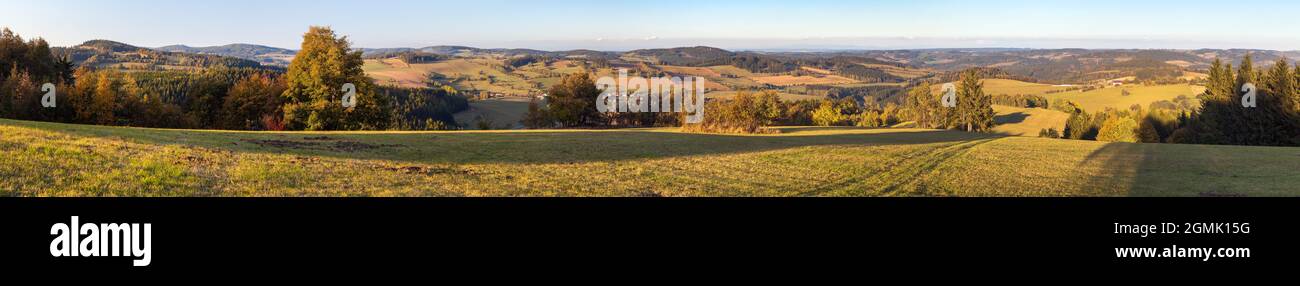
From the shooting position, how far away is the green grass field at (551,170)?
1027 centimetres

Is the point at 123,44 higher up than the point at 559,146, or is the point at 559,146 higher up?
the point at 123,44

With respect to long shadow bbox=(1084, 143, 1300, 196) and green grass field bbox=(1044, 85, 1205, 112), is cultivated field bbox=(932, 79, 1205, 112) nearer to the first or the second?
green grass field bbox=(1044, 85, 1205, 112)

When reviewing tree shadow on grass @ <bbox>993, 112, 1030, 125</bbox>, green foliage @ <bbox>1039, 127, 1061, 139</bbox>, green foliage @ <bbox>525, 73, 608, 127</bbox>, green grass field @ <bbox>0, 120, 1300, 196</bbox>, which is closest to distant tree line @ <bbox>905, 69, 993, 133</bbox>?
green foliage @ <bbox>1039, 127, 1061, 139</bbox>

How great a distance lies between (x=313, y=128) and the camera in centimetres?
4078

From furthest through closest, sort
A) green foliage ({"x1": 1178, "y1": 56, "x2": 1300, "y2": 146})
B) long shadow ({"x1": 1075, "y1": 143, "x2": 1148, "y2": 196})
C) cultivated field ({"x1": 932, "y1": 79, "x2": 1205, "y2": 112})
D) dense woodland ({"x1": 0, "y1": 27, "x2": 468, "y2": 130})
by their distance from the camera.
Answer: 1. cultivated field ({"x1": 932, "y1": 79, "x2": 1205, "y2": 112})
2. green foliage ({"x1": 1178, "y1": 56, "x2": 1300, "y2": 146})
3. dense woodland ({"x1": 0, "y1": 27, "x2": 468, "y2": 130})
4. long shadow ({"x1": 1075, "y1": 143, "x2": 1148, "y2": 196})

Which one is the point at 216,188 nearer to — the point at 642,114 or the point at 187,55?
the point at 642,114

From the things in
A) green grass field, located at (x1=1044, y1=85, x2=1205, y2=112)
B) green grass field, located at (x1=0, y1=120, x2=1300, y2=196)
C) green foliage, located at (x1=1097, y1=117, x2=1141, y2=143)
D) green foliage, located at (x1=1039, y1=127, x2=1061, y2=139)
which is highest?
green grass field, located at (x1=1044, y1=85, x2=1205, y2=112)

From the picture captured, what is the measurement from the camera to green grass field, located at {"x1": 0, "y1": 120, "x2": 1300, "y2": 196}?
10.3 meters

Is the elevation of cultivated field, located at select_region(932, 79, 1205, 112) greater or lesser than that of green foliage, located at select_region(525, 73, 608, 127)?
greater

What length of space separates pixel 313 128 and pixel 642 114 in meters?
37.8

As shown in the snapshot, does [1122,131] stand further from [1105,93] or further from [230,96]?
[1105,93]

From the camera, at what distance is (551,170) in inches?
579

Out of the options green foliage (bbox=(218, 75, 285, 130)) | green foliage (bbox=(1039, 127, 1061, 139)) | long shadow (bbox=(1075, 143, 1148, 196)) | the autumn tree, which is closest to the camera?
long shadow (bbox=(1075, 143, 1148, 196))

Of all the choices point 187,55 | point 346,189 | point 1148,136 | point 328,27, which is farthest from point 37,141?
point 187,55
